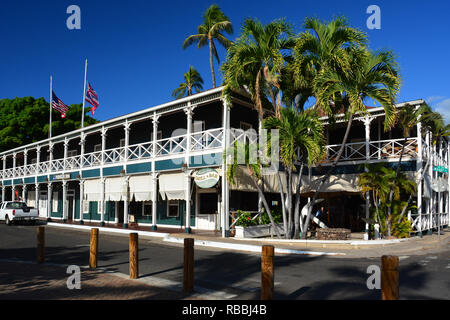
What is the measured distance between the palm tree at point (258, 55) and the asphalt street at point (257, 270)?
6.60 metres

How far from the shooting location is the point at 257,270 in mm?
9258

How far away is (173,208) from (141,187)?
2234mm

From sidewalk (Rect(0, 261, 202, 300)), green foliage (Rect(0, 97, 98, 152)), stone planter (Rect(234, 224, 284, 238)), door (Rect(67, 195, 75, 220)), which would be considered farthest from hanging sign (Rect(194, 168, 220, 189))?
green foliage (Rect(0, 97, 98, 152))

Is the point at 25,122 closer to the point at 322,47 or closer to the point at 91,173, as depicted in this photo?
the point at 91,173

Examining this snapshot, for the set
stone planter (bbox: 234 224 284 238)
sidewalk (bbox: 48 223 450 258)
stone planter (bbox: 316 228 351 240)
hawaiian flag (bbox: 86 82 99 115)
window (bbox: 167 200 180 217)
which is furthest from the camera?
hawaiian flag (bbox: 86 82 99 115)

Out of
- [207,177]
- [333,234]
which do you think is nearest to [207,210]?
[207,177]

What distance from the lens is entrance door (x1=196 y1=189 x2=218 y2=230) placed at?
19094mm

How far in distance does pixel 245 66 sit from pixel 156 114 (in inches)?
260

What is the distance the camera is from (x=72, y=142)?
29.4 meters

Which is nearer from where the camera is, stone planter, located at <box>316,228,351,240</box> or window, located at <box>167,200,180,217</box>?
stone planter, located at <box>316,228,351,240</box>

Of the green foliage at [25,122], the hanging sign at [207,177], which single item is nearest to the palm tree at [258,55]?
the hanging sign at [207,177]

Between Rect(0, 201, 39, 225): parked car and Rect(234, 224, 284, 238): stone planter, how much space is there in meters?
15.8

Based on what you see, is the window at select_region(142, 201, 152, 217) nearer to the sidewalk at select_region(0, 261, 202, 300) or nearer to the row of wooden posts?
the row of wooden posts
